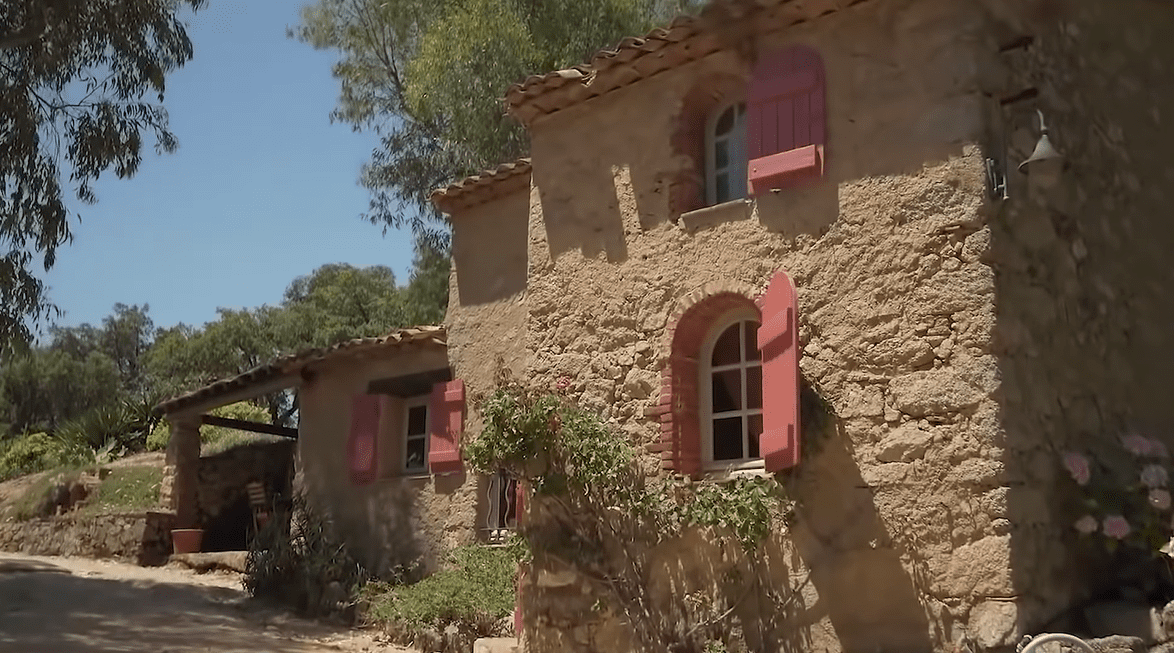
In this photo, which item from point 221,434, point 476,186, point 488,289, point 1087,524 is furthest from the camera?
point 221,434

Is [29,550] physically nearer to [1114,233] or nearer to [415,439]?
[415,439]

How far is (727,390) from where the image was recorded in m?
8.10

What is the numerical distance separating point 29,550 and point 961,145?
53.3ft

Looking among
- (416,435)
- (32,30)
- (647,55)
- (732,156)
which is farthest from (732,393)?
(32,30)

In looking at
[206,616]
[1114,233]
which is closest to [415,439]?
[206,616]

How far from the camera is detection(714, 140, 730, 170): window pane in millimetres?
8523

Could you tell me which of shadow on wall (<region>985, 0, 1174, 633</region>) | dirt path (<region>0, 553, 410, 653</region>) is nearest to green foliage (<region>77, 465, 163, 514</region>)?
dirt path (<region>0, 553, 410, 653</region>)

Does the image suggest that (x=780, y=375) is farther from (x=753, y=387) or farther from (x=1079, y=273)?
(x=1079, y=273)

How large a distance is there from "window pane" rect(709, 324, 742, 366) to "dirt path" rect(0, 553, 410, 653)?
13.9 feet

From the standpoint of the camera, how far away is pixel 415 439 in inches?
517

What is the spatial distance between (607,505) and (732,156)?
285 centimetres

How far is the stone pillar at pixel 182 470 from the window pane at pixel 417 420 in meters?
4.54

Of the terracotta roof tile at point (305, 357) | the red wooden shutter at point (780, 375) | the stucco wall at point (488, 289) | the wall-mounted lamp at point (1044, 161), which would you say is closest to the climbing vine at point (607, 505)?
the red wooden shutter at point (780, 375)

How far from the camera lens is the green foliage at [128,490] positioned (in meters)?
17.5
